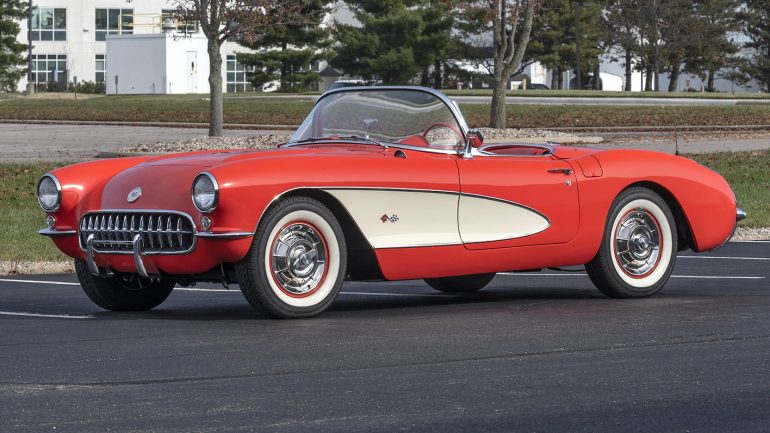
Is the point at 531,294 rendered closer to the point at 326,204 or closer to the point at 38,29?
the point at 326,204

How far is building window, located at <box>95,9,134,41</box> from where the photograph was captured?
86000 millimetres

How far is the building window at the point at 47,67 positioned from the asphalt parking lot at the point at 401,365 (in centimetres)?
7955

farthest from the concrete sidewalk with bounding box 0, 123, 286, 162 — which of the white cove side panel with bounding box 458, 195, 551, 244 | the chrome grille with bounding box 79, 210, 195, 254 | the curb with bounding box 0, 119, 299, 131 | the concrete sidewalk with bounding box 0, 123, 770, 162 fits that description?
the white cove side panel with bounding box 458, 195, 551, 244

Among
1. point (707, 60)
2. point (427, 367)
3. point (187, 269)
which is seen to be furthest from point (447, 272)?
point (707, 60)

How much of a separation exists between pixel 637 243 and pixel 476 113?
97.8 ft

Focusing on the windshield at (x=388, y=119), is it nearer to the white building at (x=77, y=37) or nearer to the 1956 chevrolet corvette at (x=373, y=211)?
the 1956 chevrolet corvette at (x=373, y=211)

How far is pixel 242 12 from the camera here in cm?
2806

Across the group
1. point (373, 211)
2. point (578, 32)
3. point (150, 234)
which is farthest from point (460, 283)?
point (578, 32)

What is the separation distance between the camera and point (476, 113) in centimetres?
3884

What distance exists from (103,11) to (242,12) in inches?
2387

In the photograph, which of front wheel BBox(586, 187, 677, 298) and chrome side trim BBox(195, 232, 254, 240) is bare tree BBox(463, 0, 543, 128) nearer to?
front wheel BBox(586, 187, 677, 298)

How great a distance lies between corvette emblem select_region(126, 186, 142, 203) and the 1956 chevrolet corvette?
0.4 inches

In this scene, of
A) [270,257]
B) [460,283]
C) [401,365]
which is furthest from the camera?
[460,283]

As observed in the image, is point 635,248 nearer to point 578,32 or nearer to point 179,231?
point 179,231
